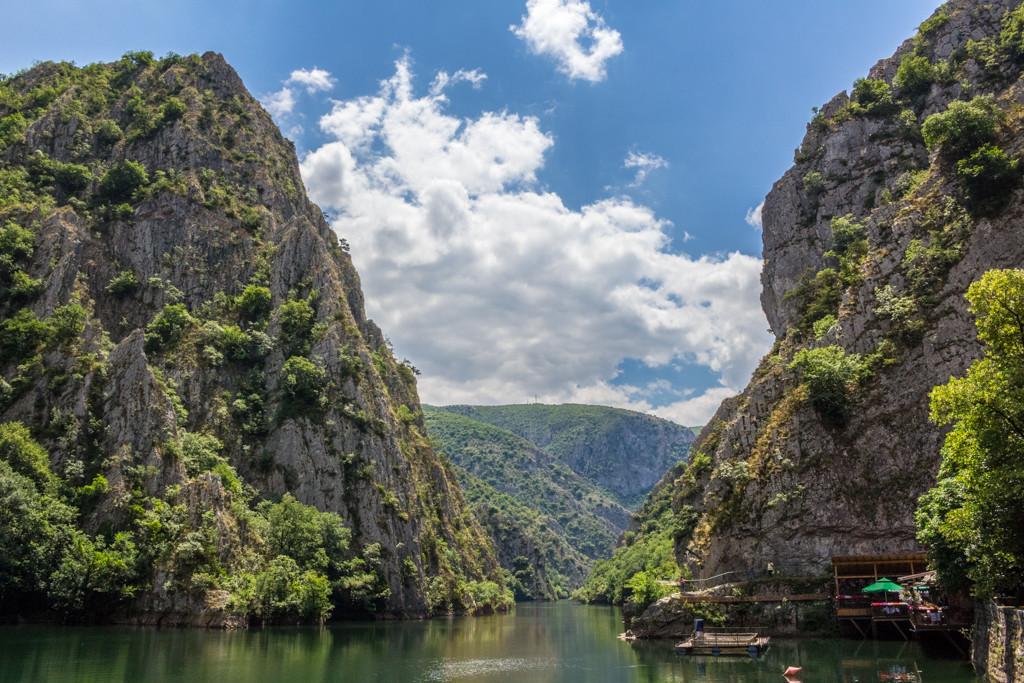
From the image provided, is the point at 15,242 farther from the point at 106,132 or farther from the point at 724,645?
the point at 724,645

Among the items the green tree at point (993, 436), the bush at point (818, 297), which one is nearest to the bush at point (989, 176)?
the bush at point (818, 297)

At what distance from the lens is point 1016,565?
2638cm

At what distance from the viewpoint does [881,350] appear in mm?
59594

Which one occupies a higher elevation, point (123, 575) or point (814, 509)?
point (814, 509)

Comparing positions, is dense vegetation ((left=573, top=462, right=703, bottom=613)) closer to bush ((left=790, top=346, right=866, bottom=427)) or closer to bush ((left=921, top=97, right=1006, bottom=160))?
bush ((left=790, top=346, right=866, bottom=427))

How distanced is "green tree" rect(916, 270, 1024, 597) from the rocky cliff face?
28.0 metres

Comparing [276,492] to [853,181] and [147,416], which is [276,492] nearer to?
[147,416]

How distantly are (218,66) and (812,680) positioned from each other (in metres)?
140

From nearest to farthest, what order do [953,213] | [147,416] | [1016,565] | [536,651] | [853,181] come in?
[1016,565], [536,651], [953,213], [147,416], [853,181]

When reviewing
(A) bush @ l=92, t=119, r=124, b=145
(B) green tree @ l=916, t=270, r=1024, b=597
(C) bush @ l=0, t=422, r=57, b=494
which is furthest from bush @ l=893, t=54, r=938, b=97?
(A) bush @ l=92, t=119, r=124, b=145

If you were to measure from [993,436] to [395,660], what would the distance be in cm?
3493

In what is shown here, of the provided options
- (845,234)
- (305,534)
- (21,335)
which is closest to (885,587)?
(845,234)

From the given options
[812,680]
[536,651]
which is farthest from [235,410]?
[812,680]

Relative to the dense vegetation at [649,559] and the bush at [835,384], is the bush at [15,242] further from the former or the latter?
the bush at [835,384]
